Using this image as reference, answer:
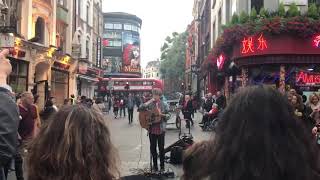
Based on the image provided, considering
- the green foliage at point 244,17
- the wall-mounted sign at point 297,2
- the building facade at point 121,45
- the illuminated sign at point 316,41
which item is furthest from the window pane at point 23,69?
the building facade at point 121,45

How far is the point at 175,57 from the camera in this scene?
8931 cm

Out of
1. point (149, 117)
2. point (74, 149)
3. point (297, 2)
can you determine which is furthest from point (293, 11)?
point (74, 149)

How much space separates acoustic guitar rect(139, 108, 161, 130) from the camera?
1104cm

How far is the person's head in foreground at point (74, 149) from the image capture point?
110 inches

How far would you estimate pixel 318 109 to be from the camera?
34.2 feet

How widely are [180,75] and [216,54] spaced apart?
66589 millimetres

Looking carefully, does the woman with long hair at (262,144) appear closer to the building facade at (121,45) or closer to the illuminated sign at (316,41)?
the illuminated sign at (316,41)

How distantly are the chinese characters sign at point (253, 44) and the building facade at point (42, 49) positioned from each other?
905 cm

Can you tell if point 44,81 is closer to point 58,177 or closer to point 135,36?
point 58,177

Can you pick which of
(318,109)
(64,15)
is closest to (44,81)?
(64,15)

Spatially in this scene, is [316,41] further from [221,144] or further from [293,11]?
[221,144]

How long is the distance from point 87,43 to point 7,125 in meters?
43.8

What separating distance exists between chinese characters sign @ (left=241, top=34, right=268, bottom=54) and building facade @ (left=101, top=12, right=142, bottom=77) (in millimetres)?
90091

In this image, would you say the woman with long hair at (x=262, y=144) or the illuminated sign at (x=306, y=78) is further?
the illuminated sign at (x=306, y=78)
